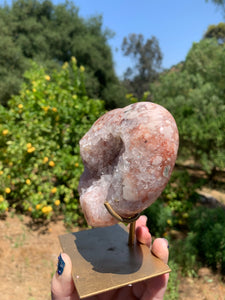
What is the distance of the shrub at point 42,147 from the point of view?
139 inches

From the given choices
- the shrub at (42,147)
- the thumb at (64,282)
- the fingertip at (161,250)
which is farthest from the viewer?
the shrub at (42,147)

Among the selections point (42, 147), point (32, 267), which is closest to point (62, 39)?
point (42, 147)

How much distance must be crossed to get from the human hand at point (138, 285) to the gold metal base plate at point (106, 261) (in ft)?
0.16

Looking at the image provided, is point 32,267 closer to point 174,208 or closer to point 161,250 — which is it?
point 161,250

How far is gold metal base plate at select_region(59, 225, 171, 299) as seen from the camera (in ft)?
4.12

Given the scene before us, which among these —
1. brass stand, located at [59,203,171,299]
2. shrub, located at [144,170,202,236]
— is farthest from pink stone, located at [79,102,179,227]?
shrub, located at [144,170,202,236]

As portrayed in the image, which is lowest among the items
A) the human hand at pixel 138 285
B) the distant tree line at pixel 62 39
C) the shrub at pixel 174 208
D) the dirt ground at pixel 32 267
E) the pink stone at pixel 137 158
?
the dirt ground at pixel 32 267

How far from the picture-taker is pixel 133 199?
47.6 inches

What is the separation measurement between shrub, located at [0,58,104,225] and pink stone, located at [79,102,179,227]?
2221mm

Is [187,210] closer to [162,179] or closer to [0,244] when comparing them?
[0,244]

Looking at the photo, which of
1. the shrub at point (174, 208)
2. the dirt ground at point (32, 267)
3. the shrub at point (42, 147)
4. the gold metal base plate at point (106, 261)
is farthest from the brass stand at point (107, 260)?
the shrub at point (174, 208)

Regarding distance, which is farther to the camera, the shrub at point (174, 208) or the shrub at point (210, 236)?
the shrub at point (174, 208)

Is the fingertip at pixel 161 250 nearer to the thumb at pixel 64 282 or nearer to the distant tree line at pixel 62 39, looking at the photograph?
the thumb at pixel 64 282

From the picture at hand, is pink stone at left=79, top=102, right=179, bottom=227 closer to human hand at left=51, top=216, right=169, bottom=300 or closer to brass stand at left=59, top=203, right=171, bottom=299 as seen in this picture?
brass stand at left=59, top=203, right=171, bottom=299
